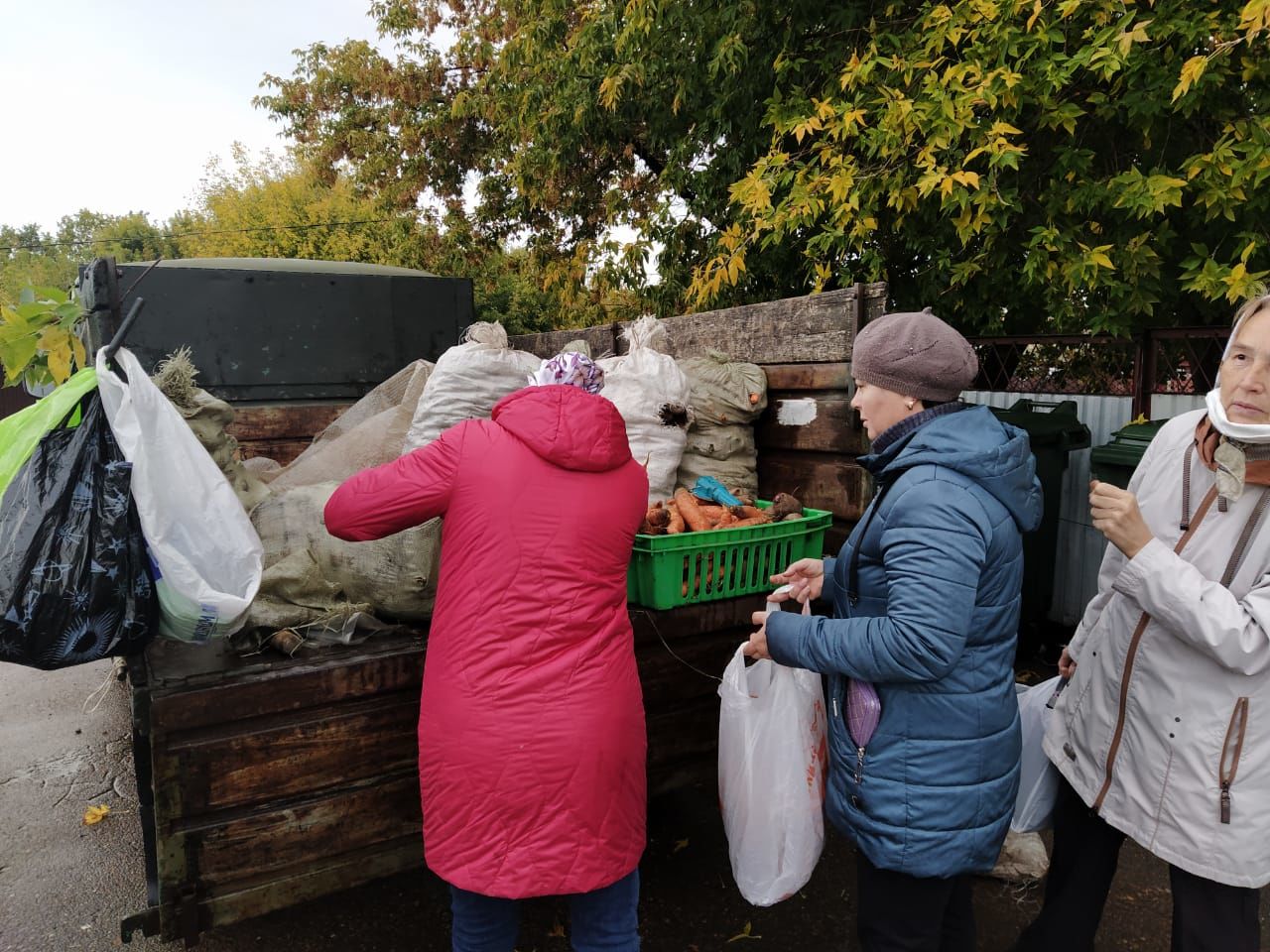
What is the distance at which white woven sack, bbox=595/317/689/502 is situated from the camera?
3.06 meters

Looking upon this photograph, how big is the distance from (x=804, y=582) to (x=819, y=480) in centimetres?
116

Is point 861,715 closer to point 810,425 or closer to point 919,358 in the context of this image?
point 919,358

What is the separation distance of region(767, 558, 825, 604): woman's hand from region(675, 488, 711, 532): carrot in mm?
519

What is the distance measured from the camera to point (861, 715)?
1670 millimetres

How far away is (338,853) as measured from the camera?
2.09 metres

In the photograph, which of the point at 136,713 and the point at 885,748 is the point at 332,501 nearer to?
the point at 136,713

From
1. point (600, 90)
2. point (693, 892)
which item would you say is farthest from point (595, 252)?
point (693, 892)

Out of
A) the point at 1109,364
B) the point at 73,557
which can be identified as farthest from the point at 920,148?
the point at 73,557

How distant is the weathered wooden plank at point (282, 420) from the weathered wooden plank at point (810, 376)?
2.26 meters

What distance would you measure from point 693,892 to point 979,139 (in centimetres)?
377

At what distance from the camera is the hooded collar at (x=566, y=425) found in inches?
68.9

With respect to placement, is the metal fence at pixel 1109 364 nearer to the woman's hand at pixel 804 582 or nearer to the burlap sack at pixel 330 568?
the woman's hand at pixel 804 582

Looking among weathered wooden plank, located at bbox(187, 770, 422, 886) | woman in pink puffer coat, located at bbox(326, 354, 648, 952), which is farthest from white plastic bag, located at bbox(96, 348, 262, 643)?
weathered wooden plank, located at bbox(187, 770, 422, 886)

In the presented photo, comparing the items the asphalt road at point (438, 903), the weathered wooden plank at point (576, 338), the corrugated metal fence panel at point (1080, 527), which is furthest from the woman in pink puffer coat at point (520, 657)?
the corrugated metal fence panel at point (1080, 527)
